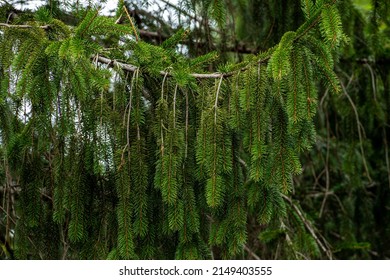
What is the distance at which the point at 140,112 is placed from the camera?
2242 millimetres

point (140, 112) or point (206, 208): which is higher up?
point (140, 112)

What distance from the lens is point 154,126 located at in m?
2.23

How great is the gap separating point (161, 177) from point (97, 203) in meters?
0.39

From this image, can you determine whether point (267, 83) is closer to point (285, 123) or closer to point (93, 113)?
point (285, 123)

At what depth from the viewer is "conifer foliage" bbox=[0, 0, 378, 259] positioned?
81.0 inches

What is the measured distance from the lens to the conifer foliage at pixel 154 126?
2.06 metres

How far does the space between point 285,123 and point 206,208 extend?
500 millimetres

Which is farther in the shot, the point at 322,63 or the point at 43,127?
the point at 43,127
